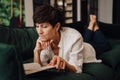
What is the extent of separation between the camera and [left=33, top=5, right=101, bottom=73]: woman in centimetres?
219

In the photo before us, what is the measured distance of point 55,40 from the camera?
92.7 inches

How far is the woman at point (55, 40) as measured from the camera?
219 centimetres

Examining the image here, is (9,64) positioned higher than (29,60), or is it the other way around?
(9,64)

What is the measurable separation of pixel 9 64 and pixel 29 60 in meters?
1.27

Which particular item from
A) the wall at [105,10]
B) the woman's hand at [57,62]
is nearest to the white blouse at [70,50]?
the woman's hand at [57,62]

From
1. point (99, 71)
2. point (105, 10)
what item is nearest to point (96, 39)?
point (99, 71)

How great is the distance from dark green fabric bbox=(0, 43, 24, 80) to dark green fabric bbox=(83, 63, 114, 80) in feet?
3.41

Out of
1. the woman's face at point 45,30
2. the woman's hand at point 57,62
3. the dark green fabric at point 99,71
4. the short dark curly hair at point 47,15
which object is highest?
the short dark curly hair at point 47,15

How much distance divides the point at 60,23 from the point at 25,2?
4.71ft

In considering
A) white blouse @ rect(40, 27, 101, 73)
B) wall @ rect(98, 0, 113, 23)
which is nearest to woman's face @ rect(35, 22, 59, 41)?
white blouse @ rect(40, 27, 101, 73)

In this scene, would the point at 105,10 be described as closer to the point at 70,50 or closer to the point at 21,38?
the point at 21,38

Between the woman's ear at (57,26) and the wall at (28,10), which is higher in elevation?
the wall at (28,10)

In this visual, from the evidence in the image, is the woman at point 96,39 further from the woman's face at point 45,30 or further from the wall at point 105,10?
the wall at point 105,10

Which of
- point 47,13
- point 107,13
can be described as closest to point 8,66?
point 47,13
